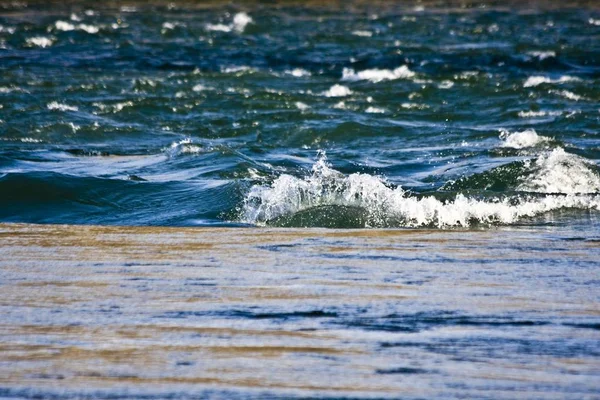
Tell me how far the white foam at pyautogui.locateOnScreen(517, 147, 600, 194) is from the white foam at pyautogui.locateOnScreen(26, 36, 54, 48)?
1121cm

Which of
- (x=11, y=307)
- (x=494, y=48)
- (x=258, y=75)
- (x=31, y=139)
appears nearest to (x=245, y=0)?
(x=494, y=48)

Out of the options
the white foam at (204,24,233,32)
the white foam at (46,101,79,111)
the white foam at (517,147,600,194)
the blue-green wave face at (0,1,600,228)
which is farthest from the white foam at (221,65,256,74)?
the white foam at (517,147,600,194)

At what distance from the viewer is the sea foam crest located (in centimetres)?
489

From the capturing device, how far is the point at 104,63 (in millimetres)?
14312

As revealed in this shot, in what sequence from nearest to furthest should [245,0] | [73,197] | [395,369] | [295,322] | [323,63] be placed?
1. [395,369]
2. [295,322]
3. [73,197]
4. [323,63]
5. [245,0]

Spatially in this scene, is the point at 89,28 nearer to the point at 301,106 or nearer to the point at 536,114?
the point at 301,106

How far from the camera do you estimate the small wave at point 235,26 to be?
64.4 ft

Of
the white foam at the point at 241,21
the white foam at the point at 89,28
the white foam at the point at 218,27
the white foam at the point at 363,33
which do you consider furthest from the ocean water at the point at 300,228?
the white foam at the point at 241,21

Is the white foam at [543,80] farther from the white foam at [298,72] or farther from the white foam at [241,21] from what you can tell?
the white foam at [241,21]

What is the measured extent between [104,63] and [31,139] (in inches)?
225

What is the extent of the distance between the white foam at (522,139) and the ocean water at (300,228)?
3 centimetres

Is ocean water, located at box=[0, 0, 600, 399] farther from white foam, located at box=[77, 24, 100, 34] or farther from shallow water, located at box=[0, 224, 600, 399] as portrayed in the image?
white foam, located at box=[77, 24, 100, 34]

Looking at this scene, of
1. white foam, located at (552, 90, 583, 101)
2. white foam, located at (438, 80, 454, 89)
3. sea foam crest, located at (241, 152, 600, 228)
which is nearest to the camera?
sea foam crest, located at (241, 152, 600, 228)

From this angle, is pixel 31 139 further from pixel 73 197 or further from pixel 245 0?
pixel 245 0
